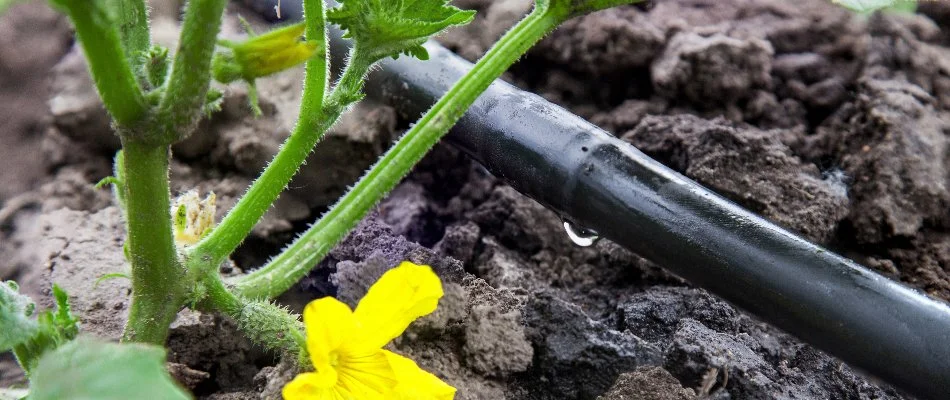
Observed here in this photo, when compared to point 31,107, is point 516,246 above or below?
below

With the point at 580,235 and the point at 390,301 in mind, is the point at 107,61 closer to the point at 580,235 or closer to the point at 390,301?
the point at 390,301

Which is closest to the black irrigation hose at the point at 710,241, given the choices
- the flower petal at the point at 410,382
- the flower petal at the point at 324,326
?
the flower petal at the point at 410,382

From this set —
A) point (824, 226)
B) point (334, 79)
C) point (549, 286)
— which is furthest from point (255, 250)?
point (824, 226)

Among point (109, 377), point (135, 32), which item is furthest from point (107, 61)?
point (109, 377)

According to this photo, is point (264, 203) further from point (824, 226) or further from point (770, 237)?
point (824, 226)

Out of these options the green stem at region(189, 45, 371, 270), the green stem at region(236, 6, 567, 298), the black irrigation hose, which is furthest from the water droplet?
the green stem at region(189, 45, 371, 270)

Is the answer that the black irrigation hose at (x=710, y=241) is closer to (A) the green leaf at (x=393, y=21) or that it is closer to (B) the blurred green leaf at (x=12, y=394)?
(A) the green leaf at (x=393, y=21)

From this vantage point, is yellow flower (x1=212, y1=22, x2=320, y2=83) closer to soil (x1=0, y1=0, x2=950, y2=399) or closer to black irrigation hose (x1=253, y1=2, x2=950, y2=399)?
soil (x1=0, y1=0, x2=950, y2=399)
